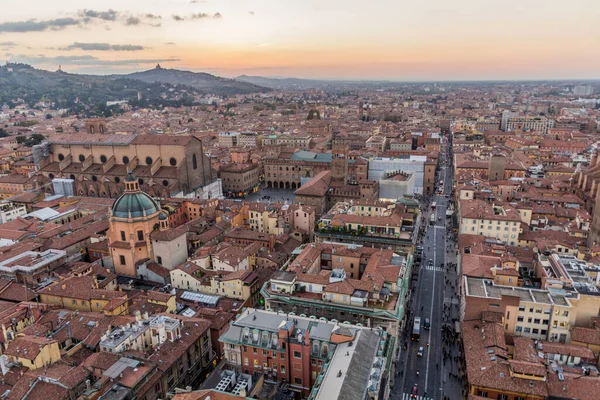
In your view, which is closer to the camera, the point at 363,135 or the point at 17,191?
the point at 17,191

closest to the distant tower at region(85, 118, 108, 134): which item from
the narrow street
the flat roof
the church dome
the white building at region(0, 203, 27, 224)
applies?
the white building at region(0, 203, 27, 224)

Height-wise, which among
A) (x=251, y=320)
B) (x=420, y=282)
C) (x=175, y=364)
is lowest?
(x=420, y=282)

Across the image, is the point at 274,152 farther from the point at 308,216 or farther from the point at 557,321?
the point at 557,321

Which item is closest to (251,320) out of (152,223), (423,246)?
(152,223)

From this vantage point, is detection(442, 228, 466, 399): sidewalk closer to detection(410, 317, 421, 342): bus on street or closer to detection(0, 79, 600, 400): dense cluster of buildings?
detection(410, 317, 421, 342): bus on street

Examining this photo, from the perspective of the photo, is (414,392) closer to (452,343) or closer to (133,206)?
(452,343)

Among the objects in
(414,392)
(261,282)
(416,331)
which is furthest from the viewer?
(261,282)

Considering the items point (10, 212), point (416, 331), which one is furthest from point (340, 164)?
point (10, 212)
